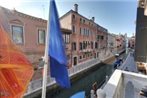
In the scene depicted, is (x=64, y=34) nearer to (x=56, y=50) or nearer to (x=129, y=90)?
(x=129, y=90)

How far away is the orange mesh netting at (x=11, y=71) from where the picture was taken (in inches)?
94.3

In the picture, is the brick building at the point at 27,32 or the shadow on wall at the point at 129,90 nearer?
the shadow on wall at the point at 129,90

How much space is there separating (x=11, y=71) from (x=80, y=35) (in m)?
22.4

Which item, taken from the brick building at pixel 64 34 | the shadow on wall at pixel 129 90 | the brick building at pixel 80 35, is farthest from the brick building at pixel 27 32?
the shadow on wall at pixel 129 90

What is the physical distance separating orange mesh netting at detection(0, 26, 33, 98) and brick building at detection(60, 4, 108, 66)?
1876 cm

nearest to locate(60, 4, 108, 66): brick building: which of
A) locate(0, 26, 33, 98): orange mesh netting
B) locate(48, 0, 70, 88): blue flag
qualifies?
locate(48, 0, 70, 88): blue flag

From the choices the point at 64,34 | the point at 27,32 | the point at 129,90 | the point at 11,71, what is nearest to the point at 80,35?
the point at 64,34

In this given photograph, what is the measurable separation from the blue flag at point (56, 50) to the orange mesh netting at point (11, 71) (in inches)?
20.0

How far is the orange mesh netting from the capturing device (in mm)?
2395

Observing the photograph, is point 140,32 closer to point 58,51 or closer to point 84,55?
point 58,51

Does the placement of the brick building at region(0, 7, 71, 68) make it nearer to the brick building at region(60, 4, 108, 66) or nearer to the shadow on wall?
the brick building at region(60, 4, 108, 66)

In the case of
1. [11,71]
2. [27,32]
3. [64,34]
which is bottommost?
[11,71]

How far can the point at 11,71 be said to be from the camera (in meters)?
2.45

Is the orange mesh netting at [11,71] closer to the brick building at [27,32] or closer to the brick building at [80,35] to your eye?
the brick building at [27,32]
